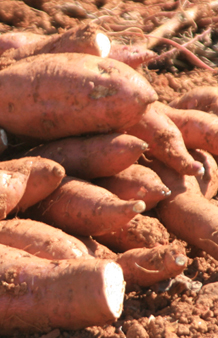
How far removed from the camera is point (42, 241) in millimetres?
1744

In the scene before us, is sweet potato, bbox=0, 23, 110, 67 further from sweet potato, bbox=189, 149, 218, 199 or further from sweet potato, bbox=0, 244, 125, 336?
sweet potato, bbox=0, 244, 125, 336

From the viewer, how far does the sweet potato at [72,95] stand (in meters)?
1.98

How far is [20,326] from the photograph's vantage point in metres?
1.54

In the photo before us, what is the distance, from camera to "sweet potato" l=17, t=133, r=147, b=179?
6.60ft

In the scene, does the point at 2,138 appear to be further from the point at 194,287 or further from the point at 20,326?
the point at 194,287

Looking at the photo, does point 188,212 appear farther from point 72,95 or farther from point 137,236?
point 72,95

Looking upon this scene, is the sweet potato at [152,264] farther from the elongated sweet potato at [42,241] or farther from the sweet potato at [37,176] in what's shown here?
the sweet potato at [37,176]

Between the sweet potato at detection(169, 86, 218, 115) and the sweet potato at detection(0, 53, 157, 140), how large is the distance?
89 cm

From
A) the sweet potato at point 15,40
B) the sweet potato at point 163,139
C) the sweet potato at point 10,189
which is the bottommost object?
the sweet potato at point 10,189

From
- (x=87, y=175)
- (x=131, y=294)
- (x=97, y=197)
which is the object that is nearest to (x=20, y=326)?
(x=131, y=294)

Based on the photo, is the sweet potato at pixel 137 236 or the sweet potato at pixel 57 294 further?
the sweet potato at pixel 137 236

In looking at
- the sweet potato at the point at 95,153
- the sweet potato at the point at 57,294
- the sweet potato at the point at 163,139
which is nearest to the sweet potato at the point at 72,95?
the sweet potato at the point at 95,153

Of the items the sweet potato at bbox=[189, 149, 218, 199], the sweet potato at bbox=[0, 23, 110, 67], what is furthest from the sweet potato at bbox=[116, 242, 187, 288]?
the sweet potato at bbox=[0, 23, 110, 67]

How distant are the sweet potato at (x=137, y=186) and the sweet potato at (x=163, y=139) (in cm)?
17
